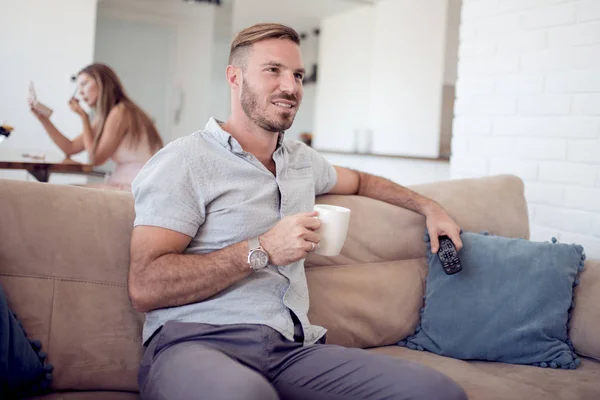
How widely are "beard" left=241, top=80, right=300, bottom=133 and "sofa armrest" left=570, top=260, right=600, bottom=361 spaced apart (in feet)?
3.45

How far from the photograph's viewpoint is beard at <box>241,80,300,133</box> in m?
1.62

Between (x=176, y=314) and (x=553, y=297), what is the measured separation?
1124 millimetres

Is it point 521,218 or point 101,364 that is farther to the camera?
point 521,218

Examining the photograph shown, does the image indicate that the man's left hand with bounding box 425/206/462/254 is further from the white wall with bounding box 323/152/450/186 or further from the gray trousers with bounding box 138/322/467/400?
the white wall with bounding box 323/152/450/186

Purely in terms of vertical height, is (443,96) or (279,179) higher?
(443,96)

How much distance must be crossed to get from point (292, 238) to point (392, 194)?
744mm

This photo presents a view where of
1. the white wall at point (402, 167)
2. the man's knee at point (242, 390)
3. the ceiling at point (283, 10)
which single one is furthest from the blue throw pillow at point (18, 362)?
the ceiling at point (283, 10)

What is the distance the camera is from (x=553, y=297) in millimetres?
1820

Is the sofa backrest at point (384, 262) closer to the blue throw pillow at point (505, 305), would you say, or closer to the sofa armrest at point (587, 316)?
the blue throw pillow at point (505, 305)

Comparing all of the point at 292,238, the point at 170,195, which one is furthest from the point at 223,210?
the point at 292,238

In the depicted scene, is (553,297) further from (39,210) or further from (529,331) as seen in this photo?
(39,210)

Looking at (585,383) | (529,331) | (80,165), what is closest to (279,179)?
(529,331)

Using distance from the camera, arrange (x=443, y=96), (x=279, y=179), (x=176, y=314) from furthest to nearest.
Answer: (x=443, y=96) → (x=279, y=179) → (x=176, y=314)

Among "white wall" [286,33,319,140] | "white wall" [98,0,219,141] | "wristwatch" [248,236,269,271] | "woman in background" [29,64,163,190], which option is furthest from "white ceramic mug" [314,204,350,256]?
"white wall" [98,0,219,141]
